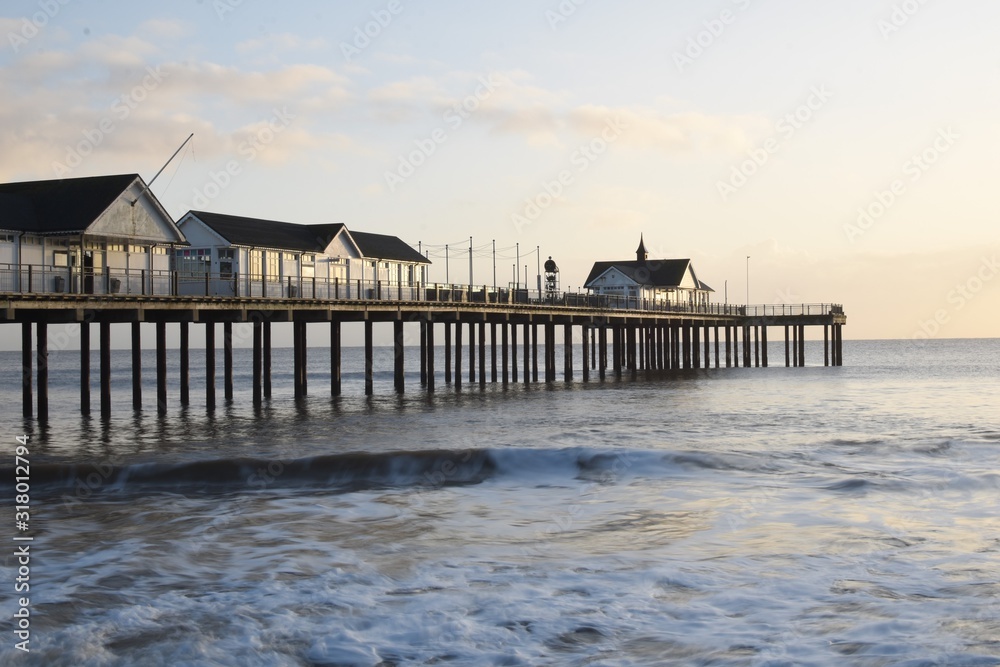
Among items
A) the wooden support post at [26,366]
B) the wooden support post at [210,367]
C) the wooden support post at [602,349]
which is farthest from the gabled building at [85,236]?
the wooden support post at [602,349]

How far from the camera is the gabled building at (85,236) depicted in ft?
94.9

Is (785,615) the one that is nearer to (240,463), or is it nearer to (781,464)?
(781,464)

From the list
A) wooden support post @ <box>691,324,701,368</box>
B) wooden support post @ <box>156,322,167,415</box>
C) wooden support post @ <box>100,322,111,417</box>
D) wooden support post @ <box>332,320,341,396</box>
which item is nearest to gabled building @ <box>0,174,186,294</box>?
wooden support post @ <box>100,322,111,417</box>

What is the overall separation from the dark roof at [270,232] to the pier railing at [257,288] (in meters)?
1.49

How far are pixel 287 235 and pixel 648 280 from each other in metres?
44.7

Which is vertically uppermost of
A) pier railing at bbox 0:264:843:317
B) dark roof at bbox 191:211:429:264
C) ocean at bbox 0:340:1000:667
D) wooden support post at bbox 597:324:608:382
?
dark roof at bbox 191:211:429:264

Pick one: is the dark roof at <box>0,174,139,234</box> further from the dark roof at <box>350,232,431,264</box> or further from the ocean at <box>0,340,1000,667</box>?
the dark roof at <box>350,232,431,264</box>

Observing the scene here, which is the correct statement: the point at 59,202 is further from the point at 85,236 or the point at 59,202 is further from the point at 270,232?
the point at 270,232

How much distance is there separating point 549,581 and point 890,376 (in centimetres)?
6013

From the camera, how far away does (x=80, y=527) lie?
15.6m

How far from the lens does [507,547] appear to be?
1412cm

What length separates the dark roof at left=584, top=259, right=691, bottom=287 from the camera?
83000mm

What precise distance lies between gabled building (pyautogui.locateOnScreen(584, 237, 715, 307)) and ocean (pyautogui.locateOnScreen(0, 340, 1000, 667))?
52.5 m

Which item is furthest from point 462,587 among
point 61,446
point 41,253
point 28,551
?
point 41,253
